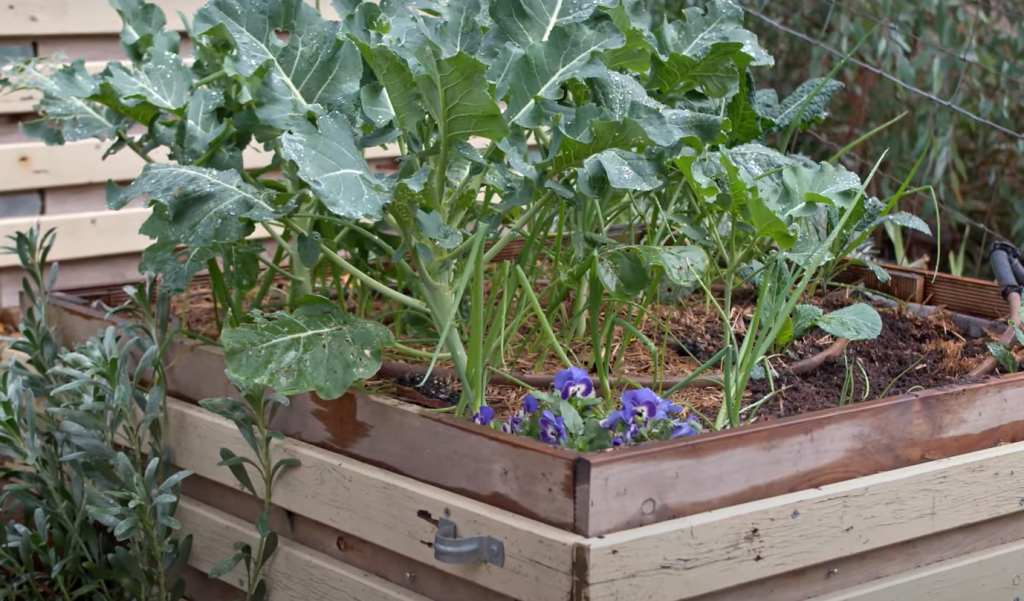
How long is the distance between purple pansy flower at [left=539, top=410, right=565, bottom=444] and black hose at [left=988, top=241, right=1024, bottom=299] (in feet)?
3.03

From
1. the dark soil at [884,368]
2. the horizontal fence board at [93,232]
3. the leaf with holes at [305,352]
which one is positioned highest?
the leaf with holes at [305,352]

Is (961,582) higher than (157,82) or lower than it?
lower

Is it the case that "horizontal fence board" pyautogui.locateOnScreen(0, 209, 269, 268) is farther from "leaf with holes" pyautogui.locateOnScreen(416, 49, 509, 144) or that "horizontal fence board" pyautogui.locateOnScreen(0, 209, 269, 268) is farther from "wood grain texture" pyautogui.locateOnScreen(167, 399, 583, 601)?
"leaf with holes" pyautogui.locateOnScreen(416, 49, 509, 144)

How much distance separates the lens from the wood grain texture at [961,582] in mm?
1256

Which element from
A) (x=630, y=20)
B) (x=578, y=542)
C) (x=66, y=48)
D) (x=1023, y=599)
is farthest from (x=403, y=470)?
(x=66, y=48)

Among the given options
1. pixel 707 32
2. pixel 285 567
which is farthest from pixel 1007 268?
pixel 285 567

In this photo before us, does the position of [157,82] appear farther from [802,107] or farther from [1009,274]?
[1009,274]

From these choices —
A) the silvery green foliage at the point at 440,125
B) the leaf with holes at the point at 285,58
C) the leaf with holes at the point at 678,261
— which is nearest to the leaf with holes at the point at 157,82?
the silvery green foliage at the point at 440,125

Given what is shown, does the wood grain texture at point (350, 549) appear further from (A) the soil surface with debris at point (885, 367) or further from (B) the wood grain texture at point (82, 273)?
(B) the wood grain texture at point (82, 273)

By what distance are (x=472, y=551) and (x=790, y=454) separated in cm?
36

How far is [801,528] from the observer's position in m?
1.16

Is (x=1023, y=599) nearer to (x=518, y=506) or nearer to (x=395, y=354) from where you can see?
(x=518, y=506)

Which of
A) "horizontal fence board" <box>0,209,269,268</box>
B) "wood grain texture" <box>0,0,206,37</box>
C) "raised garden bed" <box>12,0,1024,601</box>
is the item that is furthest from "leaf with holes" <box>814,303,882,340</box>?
"horizontal fence board" <box>0,209,269,268</box>

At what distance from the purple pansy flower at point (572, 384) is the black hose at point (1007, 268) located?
86 centimetres
